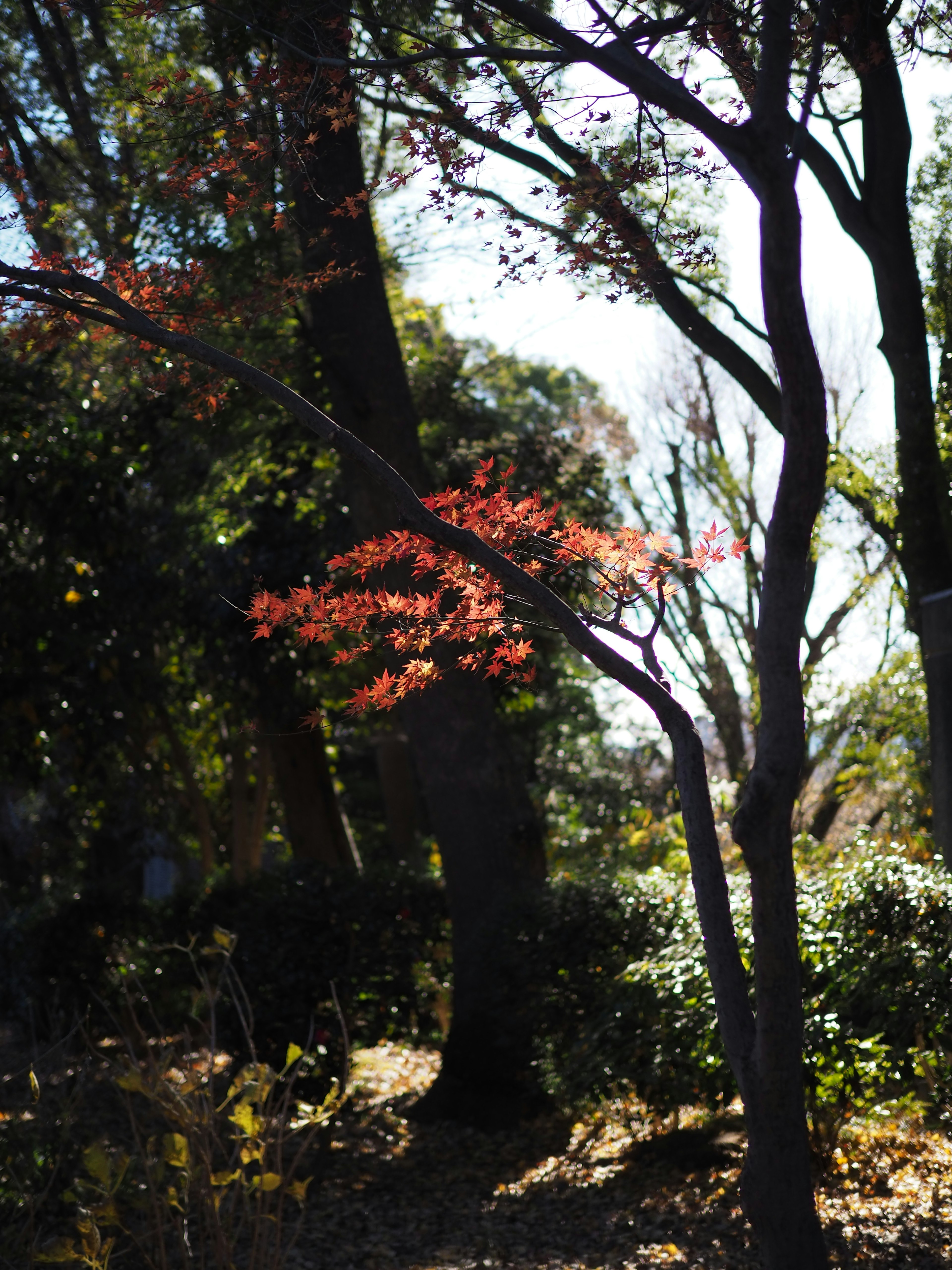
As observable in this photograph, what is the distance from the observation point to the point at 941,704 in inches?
201

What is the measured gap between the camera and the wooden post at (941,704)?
16.5ft

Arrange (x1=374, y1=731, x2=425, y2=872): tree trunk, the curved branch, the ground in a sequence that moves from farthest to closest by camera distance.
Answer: (x1=374, y1=731, x2=425, y2=872): tree trunk
the ground
the curved branch

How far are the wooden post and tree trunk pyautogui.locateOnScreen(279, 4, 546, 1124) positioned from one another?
216cm

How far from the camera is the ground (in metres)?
4.00

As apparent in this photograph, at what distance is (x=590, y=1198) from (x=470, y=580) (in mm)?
3142

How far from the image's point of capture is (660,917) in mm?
5312

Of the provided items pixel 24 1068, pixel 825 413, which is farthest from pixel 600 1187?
pixel 825 413

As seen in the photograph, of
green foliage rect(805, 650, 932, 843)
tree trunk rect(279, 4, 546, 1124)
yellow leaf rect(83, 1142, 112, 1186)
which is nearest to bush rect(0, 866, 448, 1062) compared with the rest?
tree trunk rect(279, 4, 546, 1124)

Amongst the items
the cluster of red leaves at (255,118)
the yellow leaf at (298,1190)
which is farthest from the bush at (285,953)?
the cluster of red leaves at (255,118)

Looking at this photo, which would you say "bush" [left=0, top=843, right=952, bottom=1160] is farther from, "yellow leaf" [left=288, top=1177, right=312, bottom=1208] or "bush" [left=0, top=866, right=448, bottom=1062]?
"yellow leaf" [left=288, top=1177, right=312, bottom=1208]

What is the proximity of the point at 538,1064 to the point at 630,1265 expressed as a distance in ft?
4.91

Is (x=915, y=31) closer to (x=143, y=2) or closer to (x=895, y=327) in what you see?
(x=895, y=327)

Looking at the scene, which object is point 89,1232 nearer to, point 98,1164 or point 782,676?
point 98,1164

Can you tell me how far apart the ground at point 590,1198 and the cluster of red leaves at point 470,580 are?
2.39m
